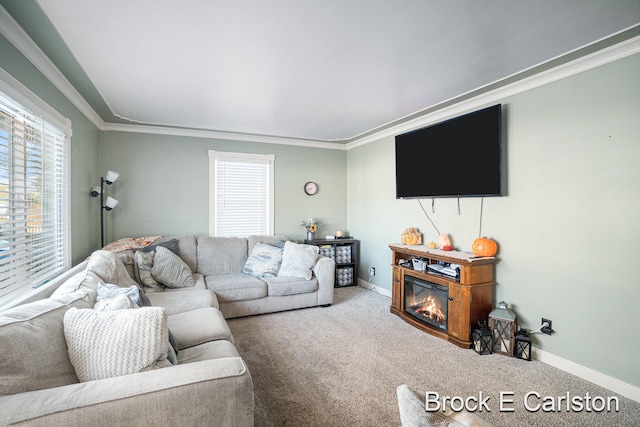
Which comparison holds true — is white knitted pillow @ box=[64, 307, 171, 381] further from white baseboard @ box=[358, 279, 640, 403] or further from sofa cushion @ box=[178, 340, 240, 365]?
white baseboard @ box=[358, 279, 640, 403]

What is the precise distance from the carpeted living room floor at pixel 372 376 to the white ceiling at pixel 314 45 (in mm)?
2485

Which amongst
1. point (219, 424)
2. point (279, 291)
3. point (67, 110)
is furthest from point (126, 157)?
point (219, 424)

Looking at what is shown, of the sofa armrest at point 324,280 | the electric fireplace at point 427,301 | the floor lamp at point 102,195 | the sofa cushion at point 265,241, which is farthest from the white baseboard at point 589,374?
the floor lamp at point 102,195

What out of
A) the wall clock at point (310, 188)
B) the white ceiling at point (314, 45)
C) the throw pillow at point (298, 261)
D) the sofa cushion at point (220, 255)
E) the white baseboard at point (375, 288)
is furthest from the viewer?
the wall clock at point (310, 188)

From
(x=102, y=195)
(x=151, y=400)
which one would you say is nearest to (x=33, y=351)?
(x=151, y=400)

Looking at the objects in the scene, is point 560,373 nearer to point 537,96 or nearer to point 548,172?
point 548,172

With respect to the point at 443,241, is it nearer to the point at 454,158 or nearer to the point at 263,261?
the point at 454,158

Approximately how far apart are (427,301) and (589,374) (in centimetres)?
142

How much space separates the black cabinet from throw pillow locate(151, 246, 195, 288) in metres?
1.99

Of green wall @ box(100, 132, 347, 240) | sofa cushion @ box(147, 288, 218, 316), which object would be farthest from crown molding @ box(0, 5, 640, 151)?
sofa cushion @ box(147, 288, 218, 316)

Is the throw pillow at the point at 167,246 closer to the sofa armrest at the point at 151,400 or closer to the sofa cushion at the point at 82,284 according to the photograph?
→ the sofa cushion at the point at 82,284

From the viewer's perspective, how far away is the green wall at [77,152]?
208cm

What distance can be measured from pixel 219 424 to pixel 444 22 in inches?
96.8

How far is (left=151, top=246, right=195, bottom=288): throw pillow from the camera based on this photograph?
137 inches
